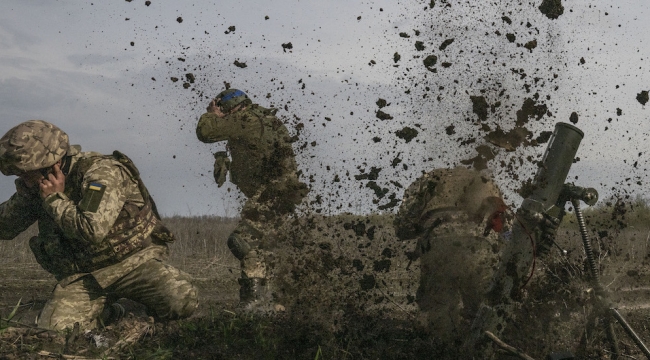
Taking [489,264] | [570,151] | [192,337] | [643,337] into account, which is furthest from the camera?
[643,337]

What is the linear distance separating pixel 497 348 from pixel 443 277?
104 cm

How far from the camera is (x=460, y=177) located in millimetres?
6359

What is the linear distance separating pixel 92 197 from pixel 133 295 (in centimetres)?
105

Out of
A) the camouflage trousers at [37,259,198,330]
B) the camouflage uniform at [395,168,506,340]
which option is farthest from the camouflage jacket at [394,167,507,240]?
the camouflage trousers at [37,259,198,330]

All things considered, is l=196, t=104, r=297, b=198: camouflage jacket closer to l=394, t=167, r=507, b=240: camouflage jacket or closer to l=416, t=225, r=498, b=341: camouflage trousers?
l=394, t=167, r=507, b=240: camouflage jacket

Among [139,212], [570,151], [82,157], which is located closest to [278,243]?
[139,212]

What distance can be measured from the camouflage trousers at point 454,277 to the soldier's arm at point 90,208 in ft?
8.47

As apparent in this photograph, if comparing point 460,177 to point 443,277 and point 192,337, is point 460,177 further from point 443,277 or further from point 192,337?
point 192,337

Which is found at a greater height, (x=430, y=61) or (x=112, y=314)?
(x=430, y=61)

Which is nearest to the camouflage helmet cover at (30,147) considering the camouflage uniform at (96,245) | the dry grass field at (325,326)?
the camouflage uniform at (96,245)

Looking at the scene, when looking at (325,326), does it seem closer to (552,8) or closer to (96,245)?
(96,245)

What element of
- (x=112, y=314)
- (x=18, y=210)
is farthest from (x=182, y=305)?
(x=18, y=210)

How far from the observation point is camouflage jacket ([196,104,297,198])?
26.0 feet

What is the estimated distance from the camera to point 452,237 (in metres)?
6.17
